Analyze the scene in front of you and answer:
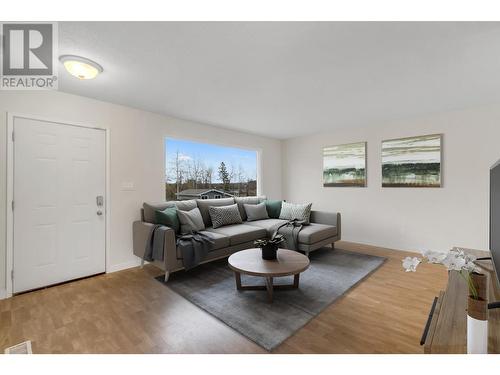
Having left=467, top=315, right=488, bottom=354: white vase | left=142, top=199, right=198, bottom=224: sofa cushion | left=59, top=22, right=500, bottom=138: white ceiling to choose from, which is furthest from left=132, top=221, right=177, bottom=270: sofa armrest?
left=467, top=315, right=488, bottom=354: white vase

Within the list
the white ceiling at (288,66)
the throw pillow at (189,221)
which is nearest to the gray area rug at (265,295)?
the throw pillow at (189,221)

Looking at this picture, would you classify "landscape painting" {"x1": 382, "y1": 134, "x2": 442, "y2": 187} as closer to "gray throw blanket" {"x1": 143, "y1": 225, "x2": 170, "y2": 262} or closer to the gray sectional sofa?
the gray sectional sofa

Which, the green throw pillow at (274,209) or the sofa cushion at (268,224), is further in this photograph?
the green throw pillow at (274,209)

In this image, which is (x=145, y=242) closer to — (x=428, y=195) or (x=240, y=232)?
(x=240, y=232)

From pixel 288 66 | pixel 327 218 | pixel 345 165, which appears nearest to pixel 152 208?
pixel 288 66

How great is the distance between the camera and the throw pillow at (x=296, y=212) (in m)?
4.13

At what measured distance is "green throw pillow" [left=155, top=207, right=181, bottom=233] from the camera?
3139mm

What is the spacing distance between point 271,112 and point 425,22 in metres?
2.21

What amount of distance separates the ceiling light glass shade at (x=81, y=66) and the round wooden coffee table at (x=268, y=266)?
7.33ft

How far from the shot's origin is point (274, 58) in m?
2.07

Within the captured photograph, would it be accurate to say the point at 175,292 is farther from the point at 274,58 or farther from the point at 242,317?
the point at 274,58

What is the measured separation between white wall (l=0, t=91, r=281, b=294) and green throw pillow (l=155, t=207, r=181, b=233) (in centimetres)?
49

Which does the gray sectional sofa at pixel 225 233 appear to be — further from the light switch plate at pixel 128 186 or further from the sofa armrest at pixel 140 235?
the light switch plate at pixel 128 186

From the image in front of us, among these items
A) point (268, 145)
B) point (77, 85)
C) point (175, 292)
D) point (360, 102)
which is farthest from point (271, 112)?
point (175, 292)
